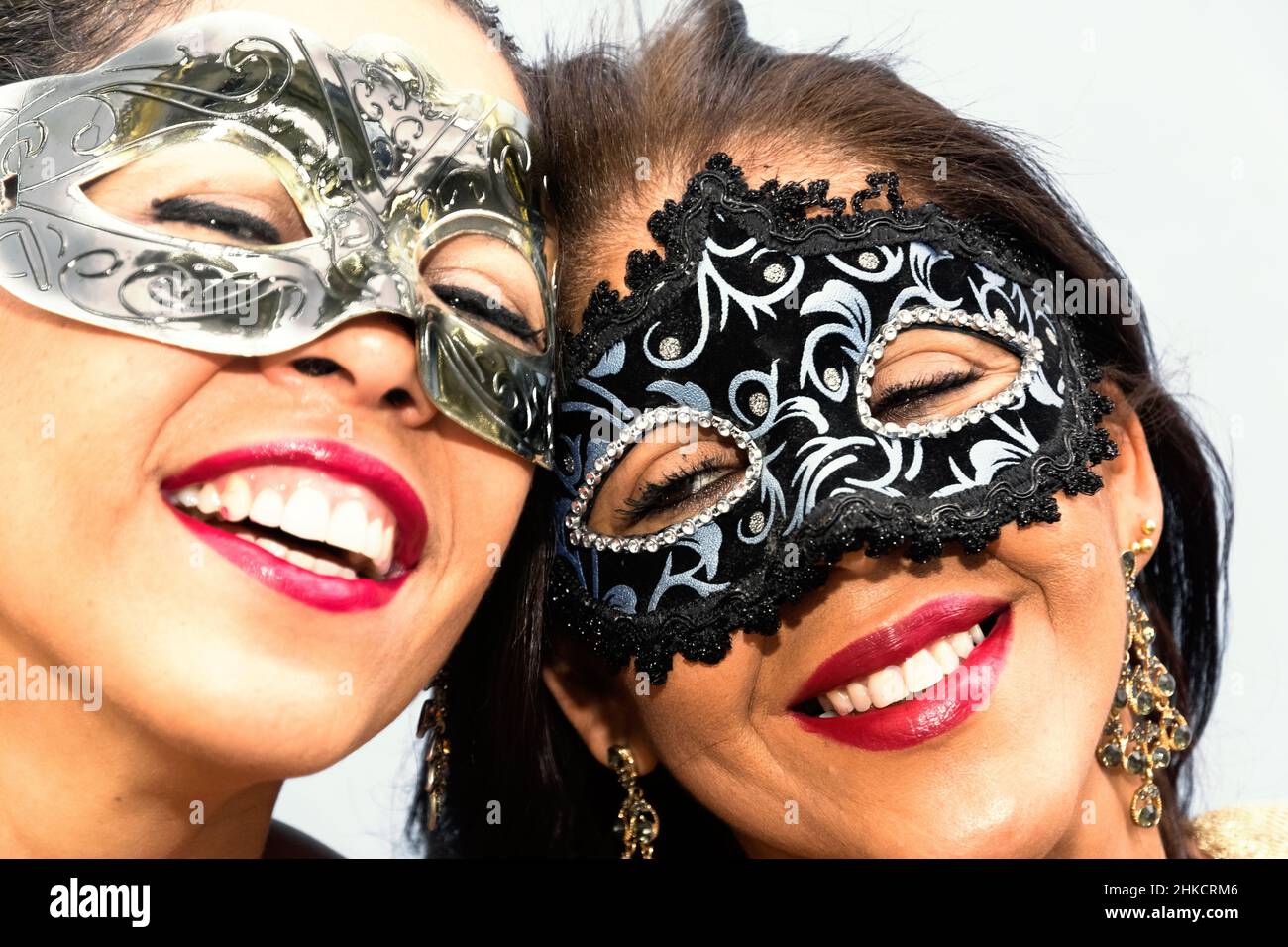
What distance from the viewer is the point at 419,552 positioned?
7.52 feet

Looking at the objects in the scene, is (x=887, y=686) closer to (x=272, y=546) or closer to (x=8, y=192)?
(x=272, y=546)

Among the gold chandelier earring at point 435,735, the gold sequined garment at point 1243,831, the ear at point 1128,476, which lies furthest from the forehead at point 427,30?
the gold sequined garment at point 1243,831

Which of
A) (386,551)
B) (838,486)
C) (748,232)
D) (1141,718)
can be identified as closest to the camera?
(386,551)

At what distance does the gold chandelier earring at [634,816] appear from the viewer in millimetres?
2840

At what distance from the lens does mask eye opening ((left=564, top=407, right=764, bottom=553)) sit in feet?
8.09

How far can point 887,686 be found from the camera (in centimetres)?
243

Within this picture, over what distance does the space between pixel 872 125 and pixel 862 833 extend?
137 centimetres

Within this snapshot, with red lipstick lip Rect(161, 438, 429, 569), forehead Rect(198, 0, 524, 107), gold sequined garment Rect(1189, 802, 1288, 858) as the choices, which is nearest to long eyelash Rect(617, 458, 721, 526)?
red lipstick lip Rect(161, 438, 429, 569)

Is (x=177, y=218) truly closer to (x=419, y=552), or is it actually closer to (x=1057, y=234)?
(x=419, y=552)

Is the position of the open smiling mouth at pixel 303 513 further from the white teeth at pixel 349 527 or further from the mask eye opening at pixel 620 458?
the mask eye opening at pixel 620 458

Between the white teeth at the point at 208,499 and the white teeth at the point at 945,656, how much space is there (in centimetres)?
125

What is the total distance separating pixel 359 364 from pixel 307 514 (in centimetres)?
25

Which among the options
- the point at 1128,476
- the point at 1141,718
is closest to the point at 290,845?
the point at 1141,718

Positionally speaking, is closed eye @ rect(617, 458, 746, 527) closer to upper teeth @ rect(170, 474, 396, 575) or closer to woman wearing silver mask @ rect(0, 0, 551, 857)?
woman wearing silver mask @ rect(0, 0, 551, 857)
